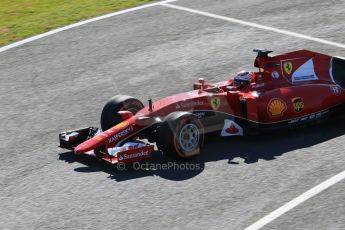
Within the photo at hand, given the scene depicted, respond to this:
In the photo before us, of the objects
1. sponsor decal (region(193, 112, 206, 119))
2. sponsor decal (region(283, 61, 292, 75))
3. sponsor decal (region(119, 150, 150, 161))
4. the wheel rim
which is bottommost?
sponsor decal (region(119, 150, 150, 161))

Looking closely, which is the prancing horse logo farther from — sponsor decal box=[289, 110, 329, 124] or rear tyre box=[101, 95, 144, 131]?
rear tyre box=[101, 95, 144, 131]

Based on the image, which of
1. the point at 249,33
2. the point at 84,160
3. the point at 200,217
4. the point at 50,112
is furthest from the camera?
the point at 249,33

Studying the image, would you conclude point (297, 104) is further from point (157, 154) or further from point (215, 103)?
point (157, 154)

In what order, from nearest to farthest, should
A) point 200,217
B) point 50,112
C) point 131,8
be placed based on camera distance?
point 200,217 → point 50,112 → point 131,8

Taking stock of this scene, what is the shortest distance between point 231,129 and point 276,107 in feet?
2.72

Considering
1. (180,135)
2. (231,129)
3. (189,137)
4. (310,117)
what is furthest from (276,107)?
(180,135)

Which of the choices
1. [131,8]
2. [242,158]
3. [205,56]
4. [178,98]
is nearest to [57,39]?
[131,8]

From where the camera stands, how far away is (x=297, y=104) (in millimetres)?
12703

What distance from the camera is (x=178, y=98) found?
1237 cm

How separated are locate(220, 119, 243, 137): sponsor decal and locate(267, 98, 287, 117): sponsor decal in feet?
1.87

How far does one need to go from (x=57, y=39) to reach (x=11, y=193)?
7648mm

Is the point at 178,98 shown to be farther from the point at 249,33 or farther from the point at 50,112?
the point at 249,33

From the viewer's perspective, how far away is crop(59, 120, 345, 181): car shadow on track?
11.5 metres

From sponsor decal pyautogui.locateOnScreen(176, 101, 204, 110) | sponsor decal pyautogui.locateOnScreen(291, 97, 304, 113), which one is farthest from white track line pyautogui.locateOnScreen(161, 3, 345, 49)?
sponsor decal pyautogui.locateOnScreen(176, 101, 204, 110)
